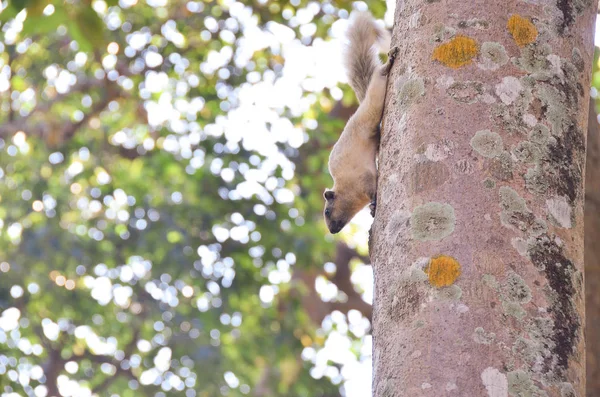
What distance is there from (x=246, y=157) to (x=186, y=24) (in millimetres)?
1416

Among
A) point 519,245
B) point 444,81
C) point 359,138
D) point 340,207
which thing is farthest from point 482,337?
point 340,207

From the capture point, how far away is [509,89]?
5.71 feet

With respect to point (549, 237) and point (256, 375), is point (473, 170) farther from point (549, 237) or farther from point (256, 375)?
point (256, 375)

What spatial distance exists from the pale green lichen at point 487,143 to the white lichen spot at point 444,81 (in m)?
0.15

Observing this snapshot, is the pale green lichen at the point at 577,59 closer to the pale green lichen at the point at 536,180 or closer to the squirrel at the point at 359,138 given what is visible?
the pale green lichen at the point at 536,180

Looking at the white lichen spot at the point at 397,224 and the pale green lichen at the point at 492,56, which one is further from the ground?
the pale green lichen at the point at 492,56

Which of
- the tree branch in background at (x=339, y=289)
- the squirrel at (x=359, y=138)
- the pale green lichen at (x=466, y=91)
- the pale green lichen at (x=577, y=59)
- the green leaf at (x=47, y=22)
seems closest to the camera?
the pale green lichen at (x=466, y=91)

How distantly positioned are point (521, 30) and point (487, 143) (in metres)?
0.31

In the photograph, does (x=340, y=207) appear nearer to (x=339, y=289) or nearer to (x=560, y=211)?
(x=560, y=211)

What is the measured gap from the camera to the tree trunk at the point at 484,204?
149 cm

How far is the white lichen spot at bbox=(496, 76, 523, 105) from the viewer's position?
5.67 feet

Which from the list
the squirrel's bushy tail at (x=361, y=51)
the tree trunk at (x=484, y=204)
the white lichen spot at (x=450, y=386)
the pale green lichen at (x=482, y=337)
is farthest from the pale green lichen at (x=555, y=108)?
the squirrel's bushy tail at (x=361, y=51)

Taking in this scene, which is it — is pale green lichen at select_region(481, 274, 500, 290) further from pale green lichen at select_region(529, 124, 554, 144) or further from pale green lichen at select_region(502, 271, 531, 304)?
pale green lichen at select_region(529, 124, 554, 144)

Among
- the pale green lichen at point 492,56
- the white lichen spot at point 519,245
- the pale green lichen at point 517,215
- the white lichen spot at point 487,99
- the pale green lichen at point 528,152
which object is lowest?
the white lichen spot at point 519,245
